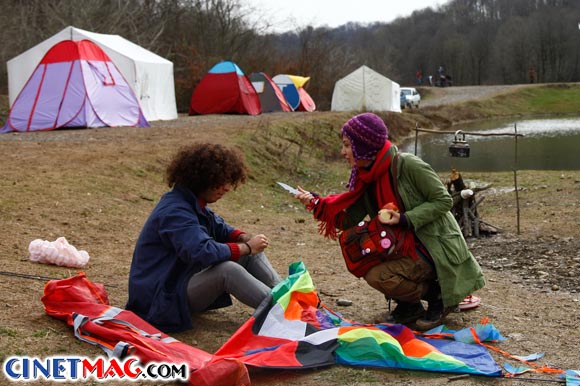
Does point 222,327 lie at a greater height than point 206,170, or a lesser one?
lesser

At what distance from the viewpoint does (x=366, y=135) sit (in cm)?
423

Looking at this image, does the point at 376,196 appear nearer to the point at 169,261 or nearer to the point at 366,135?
the point at 366,135

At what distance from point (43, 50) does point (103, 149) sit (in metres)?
6.22

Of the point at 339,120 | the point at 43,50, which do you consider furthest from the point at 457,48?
the point at 43,50

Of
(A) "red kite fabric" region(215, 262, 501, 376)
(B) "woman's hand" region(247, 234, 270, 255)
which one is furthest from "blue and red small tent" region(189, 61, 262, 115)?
(A) "red kite fabric" region(215, 262, 501, 376)

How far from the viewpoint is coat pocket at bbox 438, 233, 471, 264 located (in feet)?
14.0

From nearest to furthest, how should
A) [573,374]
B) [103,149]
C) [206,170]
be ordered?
[573,374] → [206,170] → [103,149]

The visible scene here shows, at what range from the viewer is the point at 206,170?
414 centimetres

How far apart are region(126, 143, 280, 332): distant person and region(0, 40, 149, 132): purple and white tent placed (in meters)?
11.3

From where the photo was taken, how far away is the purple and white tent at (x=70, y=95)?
1490cm

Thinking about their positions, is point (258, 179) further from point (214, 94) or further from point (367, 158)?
point (214, 94)

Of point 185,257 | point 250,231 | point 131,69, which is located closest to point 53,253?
point 185,257

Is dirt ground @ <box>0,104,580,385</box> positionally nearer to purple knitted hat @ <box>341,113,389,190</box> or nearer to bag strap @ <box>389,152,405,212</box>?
bag strap @ <box>389,152,405,212</box>

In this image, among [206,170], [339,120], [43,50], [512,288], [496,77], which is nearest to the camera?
[206,170]
